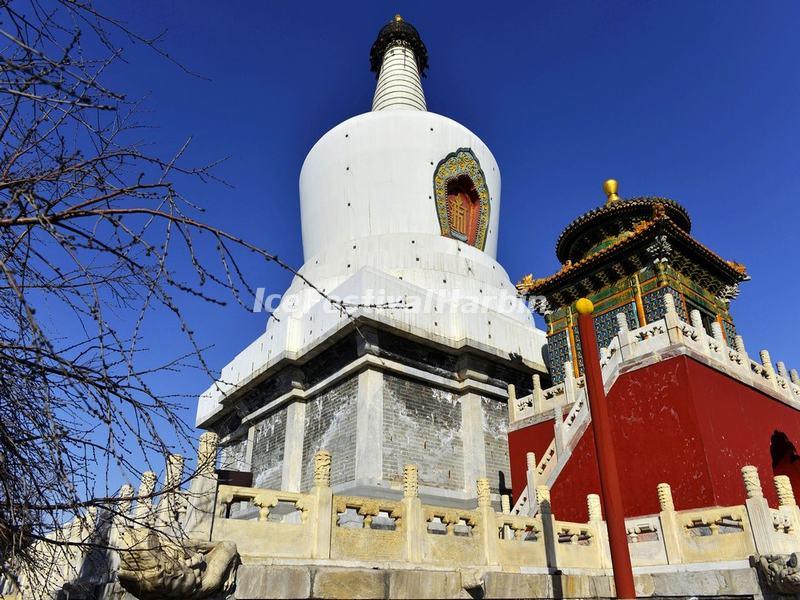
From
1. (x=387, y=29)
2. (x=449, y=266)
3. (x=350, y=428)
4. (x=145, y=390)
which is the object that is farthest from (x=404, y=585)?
(x=387, y=29)

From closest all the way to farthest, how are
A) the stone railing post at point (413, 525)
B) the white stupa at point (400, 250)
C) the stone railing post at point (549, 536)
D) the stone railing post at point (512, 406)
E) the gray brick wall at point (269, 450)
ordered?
the stone railing post at point (413, 525), the stone railing post at point (549, 536), the stone railing post at point (512, 406), the white stupa at point (400, 250), the gray brick wall at point (269, 450)

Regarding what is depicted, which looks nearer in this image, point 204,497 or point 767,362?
point 204,497

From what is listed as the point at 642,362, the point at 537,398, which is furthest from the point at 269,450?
the point at 642,362

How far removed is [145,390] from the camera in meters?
3.22

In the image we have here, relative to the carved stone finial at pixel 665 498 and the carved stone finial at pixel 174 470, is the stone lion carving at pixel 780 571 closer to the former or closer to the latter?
the carved stone finial at pixel 665 498

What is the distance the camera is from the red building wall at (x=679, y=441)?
9319mm

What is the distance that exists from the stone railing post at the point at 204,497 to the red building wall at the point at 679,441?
22.5 ft

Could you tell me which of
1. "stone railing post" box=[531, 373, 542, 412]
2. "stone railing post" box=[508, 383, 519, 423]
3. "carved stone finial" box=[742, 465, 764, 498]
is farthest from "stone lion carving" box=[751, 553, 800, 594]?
"stone railing post" box=[508, 383, 519, 423]

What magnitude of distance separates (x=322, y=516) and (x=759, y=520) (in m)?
5.42

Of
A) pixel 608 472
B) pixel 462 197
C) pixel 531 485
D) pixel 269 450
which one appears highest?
pixel 462 197

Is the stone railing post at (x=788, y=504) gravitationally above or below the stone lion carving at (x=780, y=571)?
above

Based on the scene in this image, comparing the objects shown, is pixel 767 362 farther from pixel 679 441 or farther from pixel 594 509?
pixel 594 509

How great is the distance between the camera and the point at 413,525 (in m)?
6.76

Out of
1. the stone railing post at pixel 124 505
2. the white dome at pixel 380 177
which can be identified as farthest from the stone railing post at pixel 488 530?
the white dome at pixel 380 177
